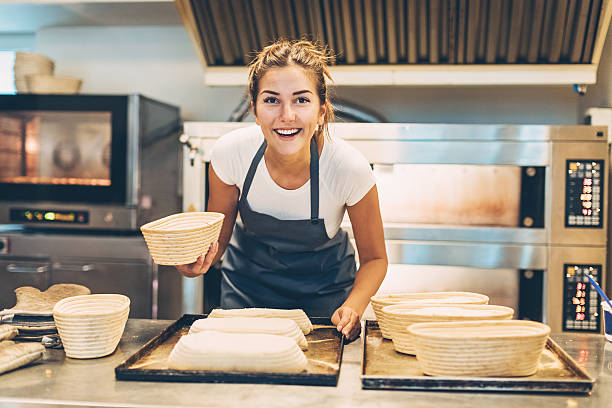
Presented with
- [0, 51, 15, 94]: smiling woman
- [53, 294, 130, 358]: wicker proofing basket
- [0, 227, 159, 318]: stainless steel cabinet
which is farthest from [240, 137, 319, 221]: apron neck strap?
Answer: [0, 51, 15, 94]: smiling woman

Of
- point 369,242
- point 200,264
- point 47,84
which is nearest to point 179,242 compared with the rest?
point 200,264

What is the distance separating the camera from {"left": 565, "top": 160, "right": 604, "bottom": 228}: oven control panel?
2.60 metres

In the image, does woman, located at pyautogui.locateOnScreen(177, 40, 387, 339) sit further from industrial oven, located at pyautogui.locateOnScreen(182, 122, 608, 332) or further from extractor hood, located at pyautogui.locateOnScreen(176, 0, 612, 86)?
extractor hood, located at pyautogui.locateOnScreen(176, 0, 612, 86)

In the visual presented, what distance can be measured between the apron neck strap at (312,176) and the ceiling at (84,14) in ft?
4.60

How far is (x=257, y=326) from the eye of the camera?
4.09ft

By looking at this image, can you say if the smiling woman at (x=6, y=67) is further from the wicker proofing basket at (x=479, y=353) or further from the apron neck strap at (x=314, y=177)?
the wicker proofing basket at (x=479, y=353)

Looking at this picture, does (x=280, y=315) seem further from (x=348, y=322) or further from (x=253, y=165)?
(x=253, y=165)

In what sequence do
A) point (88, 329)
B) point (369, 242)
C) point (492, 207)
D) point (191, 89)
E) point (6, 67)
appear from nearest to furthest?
point (88, 329), point (369, 242), point (492, 207), point (191, 89), point (6, 67)

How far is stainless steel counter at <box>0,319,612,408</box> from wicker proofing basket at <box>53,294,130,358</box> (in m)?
0.05

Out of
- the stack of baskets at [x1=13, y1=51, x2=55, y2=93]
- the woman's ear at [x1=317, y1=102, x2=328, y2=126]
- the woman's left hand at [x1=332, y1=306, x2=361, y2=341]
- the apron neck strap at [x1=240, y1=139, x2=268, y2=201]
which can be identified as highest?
the stack of baskets at [x1=13, y1=51, x2=55, y2=93]

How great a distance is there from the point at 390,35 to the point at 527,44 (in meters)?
0.65

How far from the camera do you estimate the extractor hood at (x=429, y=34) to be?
273 cm

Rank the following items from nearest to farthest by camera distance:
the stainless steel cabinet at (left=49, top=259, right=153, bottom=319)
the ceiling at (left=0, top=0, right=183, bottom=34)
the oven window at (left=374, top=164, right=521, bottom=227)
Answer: the oven window at (left=374, top=164, right=521, bottom=227)
the stainless steel cabinet at (left=49, top=259, right=153, bottom=319)
the ceiling at (left=0, top=0, right=183, bottom=34)

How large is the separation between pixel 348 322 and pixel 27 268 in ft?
6.79
